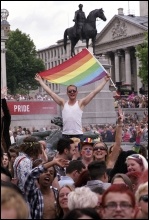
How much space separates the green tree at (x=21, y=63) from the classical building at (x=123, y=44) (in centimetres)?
934

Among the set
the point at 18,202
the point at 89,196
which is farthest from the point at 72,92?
the point at 18,202

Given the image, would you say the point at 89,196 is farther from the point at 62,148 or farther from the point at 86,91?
the point at 86,91

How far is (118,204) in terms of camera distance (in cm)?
458

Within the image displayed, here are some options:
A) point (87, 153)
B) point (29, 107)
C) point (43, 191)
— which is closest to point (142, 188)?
point (43, 191)

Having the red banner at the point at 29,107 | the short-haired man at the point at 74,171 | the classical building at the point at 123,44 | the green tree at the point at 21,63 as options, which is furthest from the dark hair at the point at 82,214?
the green tree at the point at 21,63

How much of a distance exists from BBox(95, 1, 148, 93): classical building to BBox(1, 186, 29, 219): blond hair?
3351 inches

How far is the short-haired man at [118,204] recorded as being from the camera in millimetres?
4527

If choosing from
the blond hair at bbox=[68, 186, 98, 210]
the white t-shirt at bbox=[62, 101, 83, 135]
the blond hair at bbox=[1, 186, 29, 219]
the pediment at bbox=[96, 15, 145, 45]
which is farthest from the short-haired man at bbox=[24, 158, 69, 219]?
the pediment at bbox=[96, 15, 145, 45]

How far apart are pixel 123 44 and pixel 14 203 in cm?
9147

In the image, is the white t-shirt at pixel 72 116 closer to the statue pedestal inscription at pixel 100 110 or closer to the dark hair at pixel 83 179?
the dark hair at pixel 83 179

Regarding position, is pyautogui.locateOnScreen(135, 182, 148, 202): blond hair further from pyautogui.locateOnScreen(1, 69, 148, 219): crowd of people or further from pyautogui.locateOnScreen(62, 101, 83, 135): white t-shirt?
pyautogui.locateOnScreen(62, 101, 83, 135): white t-shirt

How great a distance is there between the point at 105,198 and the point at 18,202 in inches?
27.9

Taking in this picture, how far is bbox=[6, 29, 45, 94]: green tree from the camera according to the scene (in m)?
93.4

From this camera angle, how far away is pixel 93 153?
27.6ft
